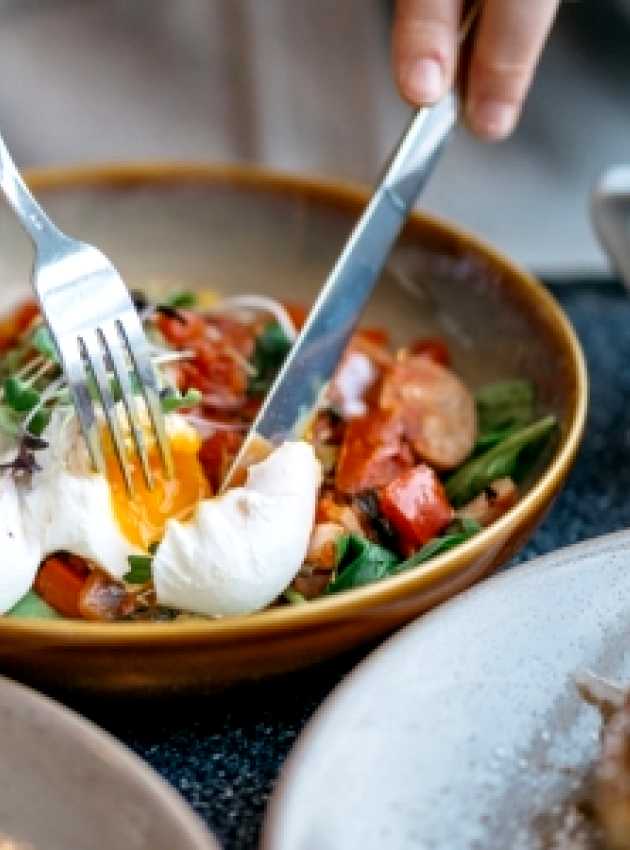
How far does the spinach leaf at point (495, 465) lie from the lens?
1243 millimetres

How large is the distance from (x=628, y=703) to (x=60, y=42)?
1.29 meters

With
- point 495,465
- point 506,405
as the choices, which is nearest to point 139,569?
point 495,465

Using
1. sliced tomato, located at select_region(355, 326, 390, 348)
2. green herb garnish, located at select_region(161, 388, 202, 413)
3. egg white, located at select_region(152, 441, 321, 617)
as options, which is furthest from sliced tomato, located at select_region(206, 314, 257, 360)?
egg white, located at select_region(152, 441, 321, 617)

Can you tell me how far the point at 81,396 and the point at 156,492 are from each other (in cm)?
10

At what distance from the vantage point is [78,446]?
1.12 m

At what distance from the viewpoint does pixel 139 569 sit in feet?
3.47

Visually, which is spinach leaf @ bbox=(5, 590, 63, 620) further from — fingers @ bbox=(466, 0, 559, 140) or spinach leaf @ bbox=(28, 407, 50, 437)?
fingers @ bbox=(466, 0, 559, 140)

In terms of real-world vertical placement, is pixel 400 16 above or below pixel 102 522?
above

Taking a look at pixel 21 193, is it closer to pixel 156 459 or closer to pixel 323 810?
pixel 156 459

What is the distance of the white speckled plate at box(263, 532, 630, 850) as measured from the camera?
31.6 inches

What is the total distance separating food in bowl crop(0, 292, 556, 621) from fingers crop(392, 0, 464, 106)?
278 mm

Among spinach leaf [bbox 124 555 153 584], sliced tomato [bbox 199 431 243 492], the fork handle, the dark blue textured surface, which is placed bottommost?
the dark blue textured surface

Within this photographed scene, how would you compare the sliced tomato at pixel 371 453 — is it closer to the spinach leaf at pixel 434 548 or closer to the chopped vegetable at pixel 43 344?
the spinach leaf at pixel 434 548

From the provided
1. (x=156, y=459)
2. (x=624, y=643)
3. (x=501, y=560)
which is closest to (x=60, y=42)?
(x=156, y=459)
